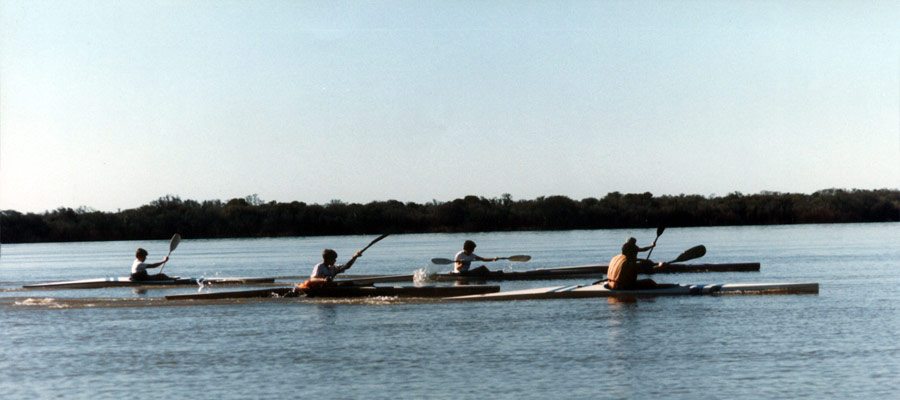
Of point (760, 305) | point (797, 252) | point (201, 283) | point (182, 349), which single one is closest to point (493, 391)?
point (182, 349)

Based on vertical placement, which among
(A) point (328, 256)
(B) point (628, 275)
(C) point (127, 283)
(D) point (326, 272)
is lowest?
(C) point (127, 283)

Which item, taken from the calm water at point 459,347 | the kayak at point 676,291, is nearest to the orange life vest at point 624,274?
the kayak at point 676,291

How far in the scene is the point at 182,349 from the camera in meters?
17.0

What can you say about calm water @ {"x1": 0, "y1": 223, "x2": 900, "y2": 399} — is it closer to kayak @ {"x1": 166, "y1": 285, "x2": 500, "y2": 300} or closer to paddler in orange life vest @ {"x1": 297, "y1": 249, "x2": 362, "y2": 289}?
kayak @ {"x1": 166, "y1": 285, "x2": 500, "y2": 300}

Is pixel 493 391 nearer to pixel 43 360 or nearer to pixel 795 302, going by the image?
pixel 43 360

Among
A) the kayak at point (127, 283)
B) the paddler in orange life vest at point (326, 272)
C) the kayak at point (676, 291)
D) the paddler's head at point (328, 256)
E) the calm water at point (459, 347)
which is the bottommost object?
the calm water at point (459, 347)

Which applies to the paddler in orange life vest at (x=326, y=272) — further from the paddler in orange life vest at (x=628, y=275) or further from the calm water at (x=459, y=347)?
the paddler in orange life vest at (x=628, y=275)

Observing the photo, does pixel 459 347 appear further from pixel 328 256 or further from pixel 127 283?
pixel 127 283

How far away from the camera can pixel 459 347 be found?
16.4 meters

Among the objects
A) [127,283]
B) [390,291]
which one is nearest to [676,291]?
[390,291]

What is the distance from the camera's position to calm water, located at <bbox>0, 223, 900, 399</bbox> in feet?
42.8

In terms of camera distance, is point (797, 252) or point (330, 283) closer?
point (330, 283)

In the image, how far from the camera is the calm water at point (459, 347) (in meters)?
13.0

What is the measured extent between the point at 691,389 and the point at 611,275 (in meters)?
10.2
